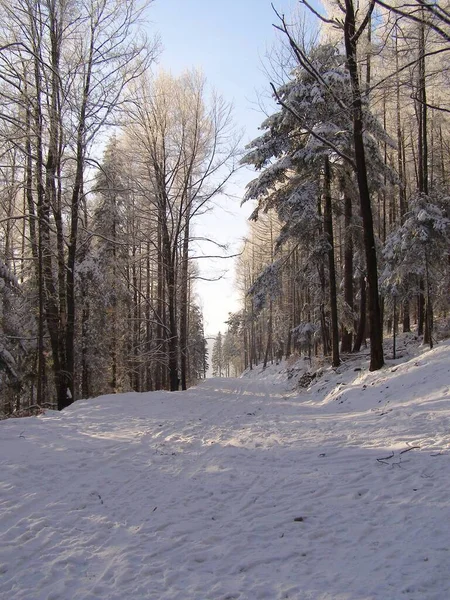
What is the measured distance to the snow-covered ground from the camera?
2.89m

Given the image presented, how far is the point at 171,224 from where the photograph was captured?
17.8 m

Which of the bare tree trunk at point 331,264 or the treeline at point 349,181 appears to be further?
the bare tree trunk at point 331,264

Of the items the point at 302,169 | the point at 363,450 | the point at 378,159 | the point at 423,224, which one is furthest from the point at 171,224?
the point at 363,450

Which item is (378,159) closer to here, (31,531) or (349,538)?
(349,538)

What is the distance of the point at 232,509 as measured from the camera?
4.21m

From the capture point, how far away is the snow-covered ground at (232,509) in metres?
2.89

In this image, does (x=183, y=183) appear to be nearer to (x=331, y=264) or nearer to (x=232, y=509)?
(x=331, y=264)

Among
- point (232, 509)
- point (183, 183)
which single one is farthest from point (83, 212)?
point (232, 509)

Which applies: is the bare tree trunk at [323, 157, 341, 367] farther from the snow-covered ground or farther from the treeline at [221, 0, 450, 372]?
the snow-covered ground

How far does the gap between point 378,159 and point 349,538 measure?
42.8 feet

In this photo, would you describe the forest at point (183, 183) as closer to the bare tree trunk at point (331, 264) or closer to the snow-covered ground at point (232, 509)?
the bare tree trunk at point (331, 264)

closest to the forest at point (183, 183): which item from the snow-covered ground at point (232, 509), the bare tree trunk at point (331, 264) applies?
the bare tree trunk at point (331, 264)

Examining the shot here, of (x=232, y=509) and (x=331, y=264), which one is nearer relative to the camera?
(x=232, y=509)

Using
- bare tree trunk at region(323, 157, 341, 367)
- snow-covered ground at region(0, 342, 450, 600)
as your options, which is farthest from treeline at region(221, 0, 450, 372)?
snow-covered ground at region(0, 342, 450, 600)
